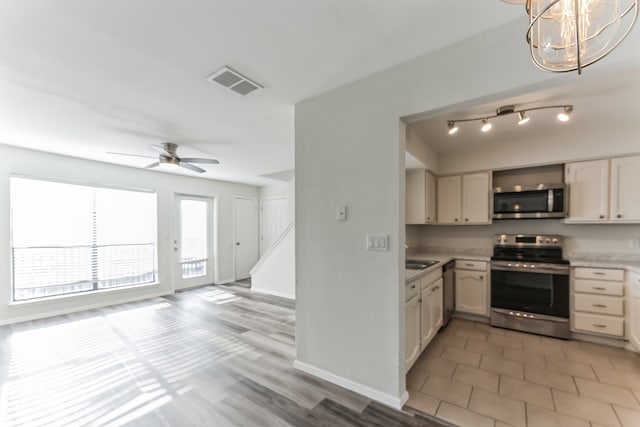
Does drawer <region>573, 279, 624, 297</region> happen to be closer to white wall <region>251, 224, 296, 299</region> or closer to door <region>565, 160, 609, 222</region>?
door <region>565, 160, 609, 222</region>

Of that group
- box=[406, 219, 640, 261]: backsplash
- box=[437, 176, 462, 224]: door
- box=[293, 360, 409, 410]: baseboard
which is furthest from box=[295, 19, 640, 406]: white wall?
box=[437, 176, 462, 224]: door

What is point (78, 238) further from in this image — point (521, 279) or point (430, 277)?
point (521, 279)

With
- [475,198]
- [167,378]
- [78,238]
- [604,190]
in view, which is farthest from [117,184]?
[604,190]

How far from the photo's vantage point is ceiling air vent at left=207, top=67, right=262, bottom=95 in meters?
2.01

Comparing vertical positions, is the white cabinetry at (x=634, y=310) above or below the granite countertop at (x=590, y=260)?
below

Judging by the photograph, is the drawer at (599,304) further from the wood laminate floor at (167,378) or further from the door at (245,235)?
the door at (245,235)

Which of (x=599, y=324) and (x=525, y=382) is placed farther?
(x=599, y=324)

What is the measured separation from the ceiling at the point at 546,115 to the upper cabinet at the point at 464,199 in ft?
1.60

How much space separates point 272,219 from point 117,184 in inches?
132

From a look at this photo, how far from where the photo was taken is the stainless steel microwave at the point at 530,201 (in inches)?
131

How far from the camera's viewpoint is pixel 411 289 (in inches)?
90.0

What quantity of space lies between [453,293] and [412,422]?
7.56 feet

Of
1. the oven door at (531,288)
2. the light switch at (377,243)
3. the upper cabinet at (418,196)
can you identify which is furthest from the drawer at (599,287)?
the light switch at (377,243)

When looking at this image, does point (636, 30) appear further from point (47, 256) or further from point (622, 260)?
point (47, 256)
